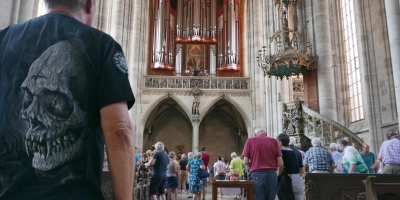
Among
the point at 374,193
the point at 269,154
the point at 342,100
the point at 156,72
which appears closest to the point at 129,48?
the point at 156,72

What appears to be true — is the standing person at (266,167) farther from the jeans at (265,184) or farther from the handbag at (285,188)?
the handbag at (285,188)

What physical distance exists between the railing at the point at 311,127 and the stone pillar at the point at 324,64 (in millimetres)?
769

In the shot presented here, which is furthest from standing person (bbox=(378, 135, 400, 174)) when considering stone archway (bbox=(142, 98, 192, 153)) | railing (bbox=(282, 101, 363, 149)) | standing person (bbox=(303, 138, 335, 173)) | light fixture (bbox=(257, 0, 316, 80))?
stone archway (bbox=(142, 98, 192, 153))

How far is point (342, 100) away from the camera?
630 inches

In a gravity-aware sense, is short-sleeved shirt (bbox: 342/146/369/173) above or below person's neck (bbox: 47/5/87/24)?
below

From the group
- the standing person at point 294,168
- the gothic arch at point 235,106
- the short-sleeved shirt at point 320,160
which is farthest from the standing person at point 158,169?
the gothic arch at point 235,106

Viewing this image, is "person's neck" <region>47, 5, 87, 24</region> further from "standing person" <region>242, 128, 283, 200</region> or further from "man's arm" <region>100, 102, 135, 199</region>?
"standing person" <region>242, 128, 283, 200</region>

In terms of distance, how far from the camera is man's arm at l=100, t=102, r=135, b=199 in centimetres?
112

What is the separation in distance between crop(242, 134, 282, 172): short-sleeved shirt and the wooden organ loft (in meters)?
19.4

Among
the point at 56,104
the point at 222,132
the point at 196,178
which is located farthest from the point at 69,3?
the point at 222,132

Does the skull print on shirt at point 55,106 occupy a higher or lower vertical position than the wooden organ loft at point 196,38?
lower

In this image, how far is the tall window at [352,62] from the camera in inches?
599

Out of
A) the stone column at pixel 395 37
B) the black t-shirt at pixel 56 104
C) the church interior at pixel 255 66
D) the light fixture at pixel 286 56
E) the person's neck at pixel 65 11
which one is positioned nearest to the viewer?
the black t-shirt at pixel 56 104

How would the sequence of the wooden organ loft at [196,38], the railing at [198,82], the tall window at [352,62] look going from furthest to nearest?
the wooden organ loft at [196,38], the railing at [198,82], the tall window at [352,62]
